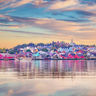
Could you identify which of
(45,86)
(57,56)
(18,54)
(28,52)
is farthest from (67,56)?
(45,86)

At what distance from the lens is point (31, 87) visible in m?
16.2

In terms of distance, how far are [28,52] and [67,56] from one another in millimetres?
26893

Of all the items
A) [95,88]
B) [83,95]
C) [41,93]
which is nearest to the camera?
[83,95]

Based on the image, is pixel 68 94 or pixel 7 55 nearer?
pixel 68 94

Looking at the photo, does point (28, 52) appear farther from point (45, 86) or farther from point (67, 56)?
point (45, 86)

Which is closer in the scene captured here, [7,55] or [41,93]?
[41,93]

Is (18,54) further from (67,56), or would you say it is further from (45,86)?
(45,86)

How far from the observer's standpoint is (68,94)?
1384cm

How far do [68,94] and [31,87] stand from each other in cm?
313

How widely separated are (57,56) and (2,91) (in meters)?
153

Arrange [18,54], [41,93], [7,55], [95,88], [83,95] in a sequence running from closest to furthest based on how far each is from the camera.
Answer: [83,95]
[41,93]
[95,88]
[18,54]
[7,55]

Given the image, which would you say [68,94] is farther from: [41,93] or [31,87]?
[31,87]

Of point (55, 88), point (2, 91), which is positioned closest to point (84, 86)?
point (55, 88)

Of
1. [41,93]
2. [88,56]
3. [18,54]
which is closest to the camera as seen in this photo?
[41,93]
